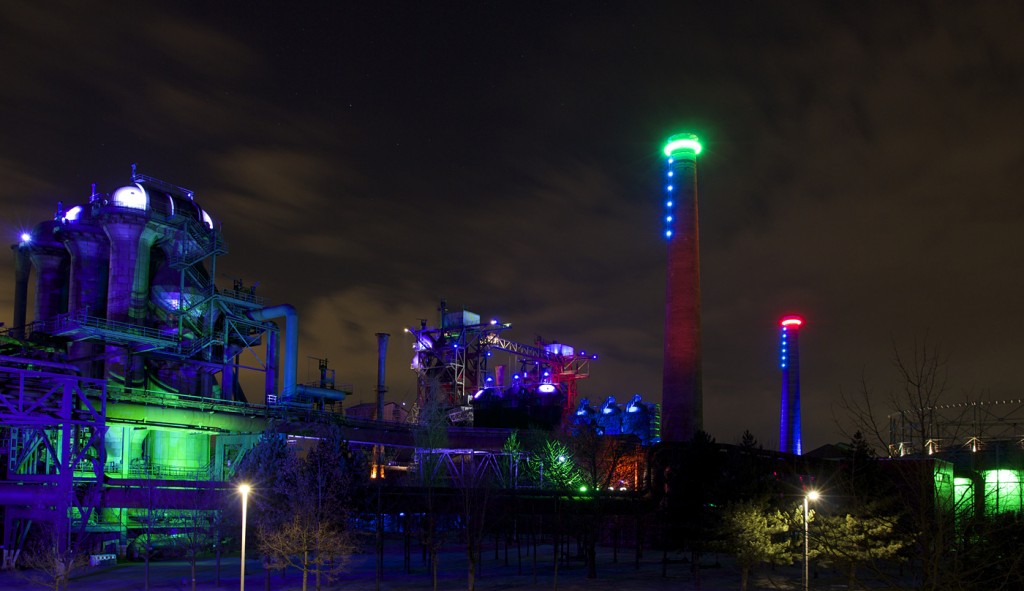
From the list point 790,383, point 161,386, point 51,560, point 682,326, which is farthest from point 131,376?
point 790,383

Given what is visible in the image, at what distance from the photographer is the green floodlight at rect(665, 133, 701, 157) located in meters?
63.2

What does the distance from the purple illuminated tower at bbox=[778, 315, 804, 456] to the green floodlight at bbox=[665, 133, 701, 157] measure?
52170 mm

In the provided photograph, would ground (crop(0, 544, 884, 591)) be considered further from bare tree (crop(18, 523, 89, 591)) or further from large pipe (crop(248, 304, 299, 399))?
large pipe (crop(248, 304, 299, 399))

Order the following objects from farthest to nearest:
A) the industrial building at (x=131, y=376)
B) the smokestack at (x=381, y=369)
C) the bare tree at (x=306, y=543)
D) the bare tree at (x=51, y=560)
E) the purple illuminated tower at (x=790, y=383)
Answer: the purple illuminated tower at (x=790, y=383) < the smokestack at (x=381, y=369) < the industrial building at (x=131, y=376) < the bare tree at (x=306, y=543) < the bare tree at (x=51, y=560)

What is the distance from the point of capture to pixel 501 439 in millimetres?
72688

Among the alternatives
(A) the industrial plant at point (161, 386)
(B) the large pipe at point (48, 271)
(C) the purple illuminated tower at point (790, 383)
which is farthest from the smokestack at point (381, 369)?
(C) the purple illuminated tower at point (790, 383)

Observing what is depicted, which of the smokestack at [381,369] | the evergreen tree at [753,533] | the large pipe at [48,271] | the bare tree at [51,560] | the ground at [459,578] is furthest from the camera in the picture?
the smokestack at [381,369]

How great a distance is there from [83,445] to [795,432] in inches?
3383

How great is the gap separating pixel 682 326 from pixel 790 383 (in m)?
58.9

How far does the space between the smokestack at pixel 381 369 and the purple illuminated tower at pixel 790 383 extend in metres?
49.9

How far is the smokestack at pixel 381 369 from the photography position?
8550 cm

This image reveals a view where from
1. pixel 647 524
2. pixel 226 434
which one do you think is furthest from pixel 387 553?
pixel 647 524

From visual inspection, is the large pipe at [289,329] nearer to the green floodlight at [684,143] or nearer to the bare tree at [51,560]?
the bare tree at [51,560]

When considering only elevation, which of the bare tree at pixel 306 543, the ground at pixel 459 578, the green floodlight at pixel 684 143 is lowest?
the ground at pixel 459 578
